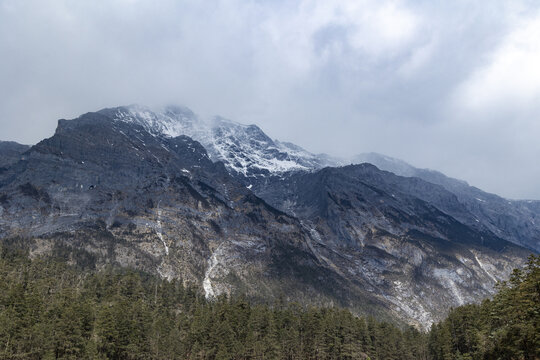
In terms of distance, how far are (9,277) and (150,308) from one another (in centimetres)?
4681

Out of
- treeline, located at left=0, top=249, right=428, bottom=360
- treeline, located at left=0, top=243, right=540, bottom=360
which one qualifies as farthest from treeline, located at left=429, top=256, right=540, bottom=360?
treeline, located at left=0, top=249, right=428, bottom=360

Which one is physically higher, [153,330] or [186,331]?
[153,330]

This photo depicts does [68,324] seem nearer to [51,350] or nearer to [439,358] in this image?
[51,350]

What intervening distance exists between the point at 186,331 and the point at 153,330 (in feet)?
47.7

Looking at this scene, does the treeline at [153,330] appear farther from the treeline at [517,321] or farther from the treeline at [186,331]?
the treeline at [517,321]

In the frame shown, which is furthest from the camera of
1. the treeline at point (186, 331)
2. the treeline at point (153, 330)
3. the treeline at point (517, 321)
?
the treeline at point (153, 330)

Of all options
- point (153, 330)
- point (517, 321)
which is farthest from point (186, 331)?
point (517, 321)

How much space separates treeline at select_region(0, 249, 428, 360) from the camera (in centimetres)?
8850

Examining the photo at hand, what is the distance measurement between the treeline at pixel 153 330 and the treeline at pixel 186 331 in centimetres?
23

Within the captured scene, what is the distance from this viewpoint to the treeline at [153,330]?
88500 mm

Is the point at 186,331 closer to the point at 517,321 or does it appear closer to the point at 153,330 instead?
the point at 153,330

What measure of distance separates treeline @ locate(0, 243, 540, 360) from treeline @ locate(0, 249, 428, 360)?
23 cm

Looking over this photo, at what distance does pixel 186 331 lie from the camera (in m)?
120

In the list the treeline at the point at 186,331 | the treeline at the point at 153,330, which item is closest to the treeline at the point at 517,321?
the treeline at the point at 186,331
